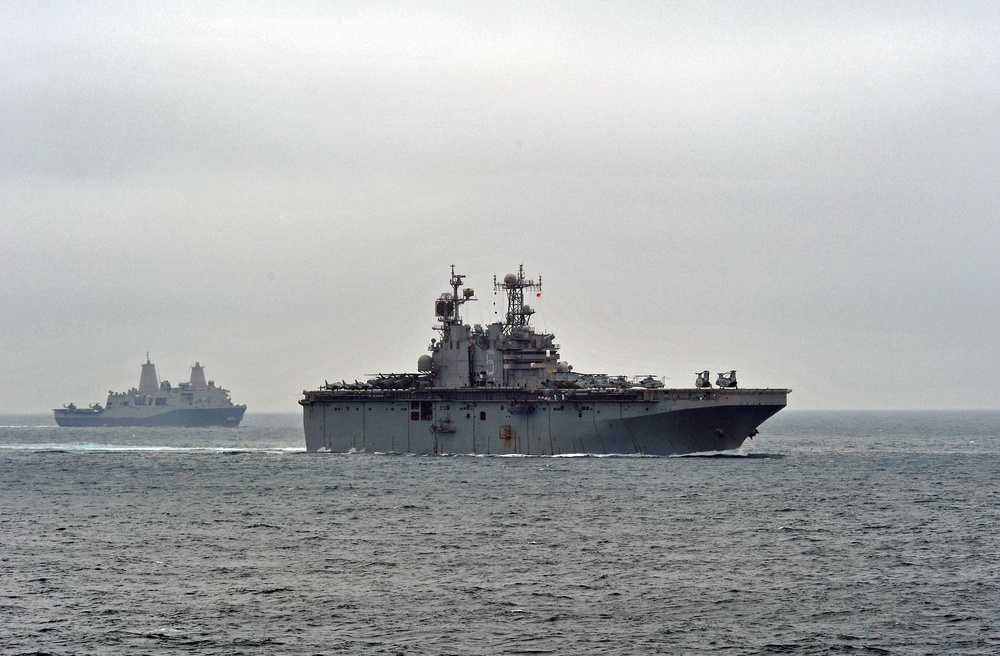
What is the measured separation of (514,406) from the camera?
219ft

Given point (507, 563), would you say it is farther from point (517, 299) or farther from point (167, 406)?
point (167, 406)

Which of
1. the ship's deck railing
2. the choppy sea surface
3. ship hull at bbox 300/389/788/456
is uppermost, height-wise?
the ship's deck railing

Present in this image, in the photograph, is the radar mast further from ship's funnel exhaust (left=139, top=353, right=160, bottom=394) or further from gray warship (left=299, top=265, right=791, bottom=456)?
ship's funnel exhaust (left=139, top=353, right=160, bottom=394)

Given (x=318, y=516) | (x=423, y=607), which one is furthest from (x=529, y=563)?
(x=318, y=516)

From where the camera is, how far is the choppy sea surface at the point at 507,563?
2506cm

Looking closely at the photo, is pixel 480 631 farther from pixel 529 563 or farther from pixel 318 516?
pixel 318 516

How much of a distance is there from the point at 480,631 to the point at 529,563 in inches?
316

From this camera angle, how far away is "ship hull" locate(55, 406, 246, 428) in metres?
171

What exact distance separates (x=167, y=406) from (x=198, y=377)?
22.5ft

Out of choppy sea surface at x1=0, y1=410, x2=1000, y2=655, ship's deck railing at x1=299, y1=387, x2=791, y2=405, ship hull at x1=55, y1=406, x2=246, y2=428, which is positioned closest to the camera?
choppy sea surface at x1=0, y1=410, x2=1000, y2=655

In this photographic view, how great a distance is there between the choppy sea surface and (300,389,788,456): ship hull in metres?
3.92

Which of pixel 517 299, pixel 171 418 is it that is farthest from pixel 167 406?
pixel 517 299

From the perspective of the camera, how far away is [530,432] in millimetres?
66938

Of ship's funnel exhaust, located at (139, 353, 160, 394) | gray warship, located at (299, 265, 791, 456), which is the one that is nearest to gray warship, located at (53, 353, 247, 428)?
ship's funnel exhaust, located at (139, 353, 160, 394)
